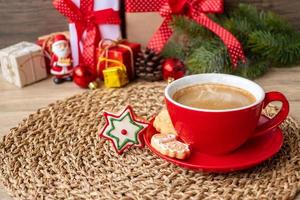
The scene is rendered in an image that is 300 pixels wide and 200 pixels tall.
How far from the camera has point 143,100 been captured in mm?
760

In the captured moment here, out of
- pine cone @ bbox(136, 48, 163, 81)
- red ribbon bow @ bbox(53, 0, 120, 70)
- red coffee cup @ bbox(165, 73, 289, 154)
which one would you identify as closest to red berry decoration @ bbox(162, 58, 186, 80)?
pine cone @ bbox(136, 48, 163, 81)

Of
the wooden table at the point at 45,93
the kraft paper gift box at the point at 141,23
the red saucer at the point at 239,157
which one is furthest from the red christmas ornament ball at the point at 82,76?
the red saucer at the point at 239,157

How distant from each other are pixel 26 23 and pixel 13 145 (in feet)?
1.26

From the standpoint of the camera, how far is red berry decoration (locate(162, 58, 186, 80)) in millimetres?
816

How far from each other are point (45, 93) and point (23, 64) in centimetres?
7

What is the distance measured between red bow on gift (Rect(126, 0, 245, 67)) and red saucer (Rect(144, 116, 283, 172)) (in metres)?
0.25

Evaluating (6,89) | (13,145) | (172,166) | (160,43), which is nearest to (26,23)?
(6,89)

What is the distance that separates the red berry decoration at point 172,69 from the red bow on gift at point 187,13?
2.1 inches

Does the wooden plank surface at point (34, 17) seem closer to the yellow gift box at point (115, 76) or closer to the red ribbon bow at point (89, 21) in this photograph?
the red ribbon bow at point (89, 21)

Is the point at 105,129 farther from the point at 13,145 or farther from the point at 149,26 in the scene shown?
the point at 149,26

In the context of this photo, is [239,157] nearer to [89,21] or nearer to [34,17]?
[89,21]

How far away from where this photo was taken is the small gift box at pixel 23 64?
32.0 inches

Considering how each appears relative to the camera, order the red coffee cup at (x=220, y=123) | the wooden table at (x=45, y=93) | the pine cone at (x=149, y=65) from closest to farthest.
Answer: the red coffee cup at (x=220, y=123), the wooden table at (x=45, y=93), the pine cone at (x=149, y=65)

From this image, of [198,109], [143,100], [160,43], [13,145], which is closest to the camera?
[198,109]
